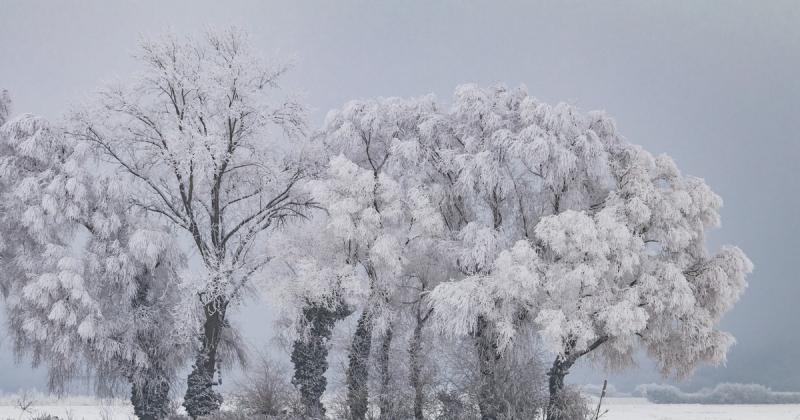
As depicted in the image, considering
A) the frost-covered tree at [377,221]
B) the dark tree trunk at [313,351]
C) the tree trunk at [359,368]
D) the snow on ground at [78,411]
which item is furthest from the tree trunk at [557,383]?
the snow on ground at [78,411]

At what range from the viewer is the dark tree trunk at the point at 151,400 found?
21312 millimetres

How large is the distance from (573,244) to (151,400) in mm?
12323

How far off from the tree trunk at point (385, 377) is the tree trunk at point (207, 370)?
4.61 m

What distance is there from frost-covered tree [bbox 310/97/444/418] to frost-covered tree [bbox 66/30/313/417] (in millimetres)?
Answer: 1887

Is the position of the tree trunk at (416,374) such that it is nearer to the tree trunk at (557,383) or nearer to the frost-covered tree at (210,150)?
the tree trunk at (557,383)

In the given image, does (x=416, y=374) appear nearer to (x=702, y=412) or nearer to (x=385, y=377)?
(x=385, y=377)

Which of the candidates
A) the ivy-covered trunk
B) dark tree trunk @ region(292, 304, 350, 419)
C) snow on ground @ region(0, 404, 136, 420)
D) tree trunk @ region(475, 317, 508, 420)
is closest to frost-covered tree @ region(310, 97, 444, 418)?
the ivy-covered trunk

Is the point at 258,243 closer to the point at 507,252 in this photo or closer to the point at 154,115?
the point at 154,115

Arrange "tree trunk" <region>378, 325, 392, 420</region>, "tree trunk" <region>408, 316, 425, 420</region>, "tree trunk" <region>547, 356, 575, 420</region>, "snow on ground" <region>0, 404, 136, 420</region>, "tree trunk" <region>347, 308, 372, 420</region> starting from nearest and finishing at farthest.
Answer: "tree trunk" <region>547, 356, 575, 420</region> < "tree trunk" <region>408, 316, 425, 420</region> < "tree trunk" <region>378, 325, 392, 420</region> < "tree trunk" <region>347, 308, 372, 420</region> < "snow on ground" <region>0, 404, 136, 420</region>

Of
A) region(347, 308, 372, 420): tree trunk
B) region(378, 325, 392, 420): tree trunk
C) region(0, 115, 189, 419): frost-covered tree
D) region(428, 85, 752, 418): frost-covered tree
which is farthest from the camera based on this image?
region(0, 115, 189, 419): frost-covered tree

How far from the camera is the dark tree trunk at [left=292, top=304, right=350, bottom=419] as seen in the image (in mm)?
20469

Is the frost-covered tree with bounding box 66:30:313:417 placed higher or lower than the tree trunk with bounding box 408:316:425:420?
higher

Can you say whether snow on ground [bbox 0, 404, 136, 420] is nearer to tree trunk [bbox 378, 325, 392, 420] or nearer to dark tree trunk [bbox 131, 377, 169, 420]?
dark tree trunk [bbox 131, 377, 169, 420]

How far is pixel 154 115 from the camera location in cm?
2223
